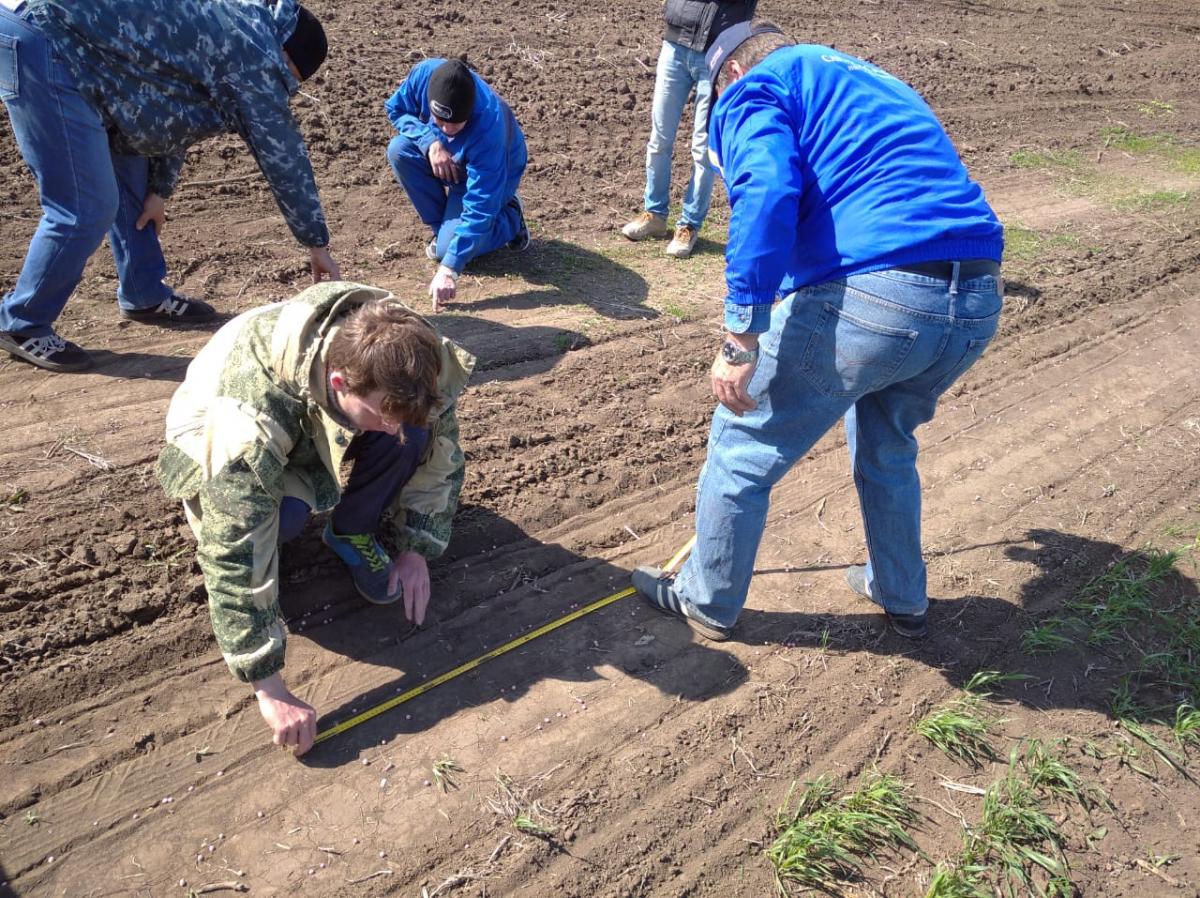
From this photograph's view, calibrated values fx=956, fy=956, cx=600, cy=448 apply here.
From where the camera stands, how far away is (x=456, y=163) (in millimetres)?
5379

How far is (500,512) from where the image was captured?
392 cm

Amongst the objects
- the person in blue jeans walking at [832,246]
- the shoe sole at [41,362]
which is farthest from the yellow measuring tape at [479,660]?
the shoe sole at [41,362]

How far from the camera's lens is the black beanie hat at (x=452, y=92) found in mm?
4980

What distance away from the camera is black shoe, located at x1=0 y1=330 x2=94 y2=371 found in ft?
13.9

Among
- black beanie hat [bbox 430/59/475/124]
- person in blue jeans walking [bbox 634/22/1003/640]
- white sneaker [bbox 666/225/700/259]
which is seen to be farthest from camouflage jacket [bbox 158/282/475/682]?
white sneaker [bbox 666/225/700/259]

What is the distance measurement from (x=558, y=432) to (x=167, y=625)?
1861mm

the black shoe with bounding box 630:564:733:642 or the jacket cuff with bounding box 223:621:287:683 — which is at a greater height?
the jacket cuff with bounding box 223:621:287:683

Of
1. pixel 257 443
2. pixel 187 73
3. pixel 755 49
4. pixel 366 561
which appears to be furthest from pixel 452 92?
pixel 257 443

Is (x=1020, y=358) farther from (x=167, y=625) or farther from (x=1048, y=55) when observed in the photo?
(x=1048, y=55)

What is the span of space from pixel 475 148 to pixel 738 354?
Result: 10.2 ft

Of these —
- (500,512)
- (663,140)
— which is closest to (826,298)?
(500,512)

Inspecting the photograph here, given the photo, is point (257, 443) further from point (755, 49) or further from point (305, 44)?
point (305, 44)

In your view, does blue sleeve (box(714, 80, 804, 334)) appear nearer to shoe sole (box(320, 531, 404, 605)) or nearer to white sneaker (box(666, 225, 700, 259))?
shoe sole (box(320, 531, 404, 605))

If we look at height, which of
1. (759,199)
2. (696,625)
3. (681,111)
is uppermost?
(759,199)
